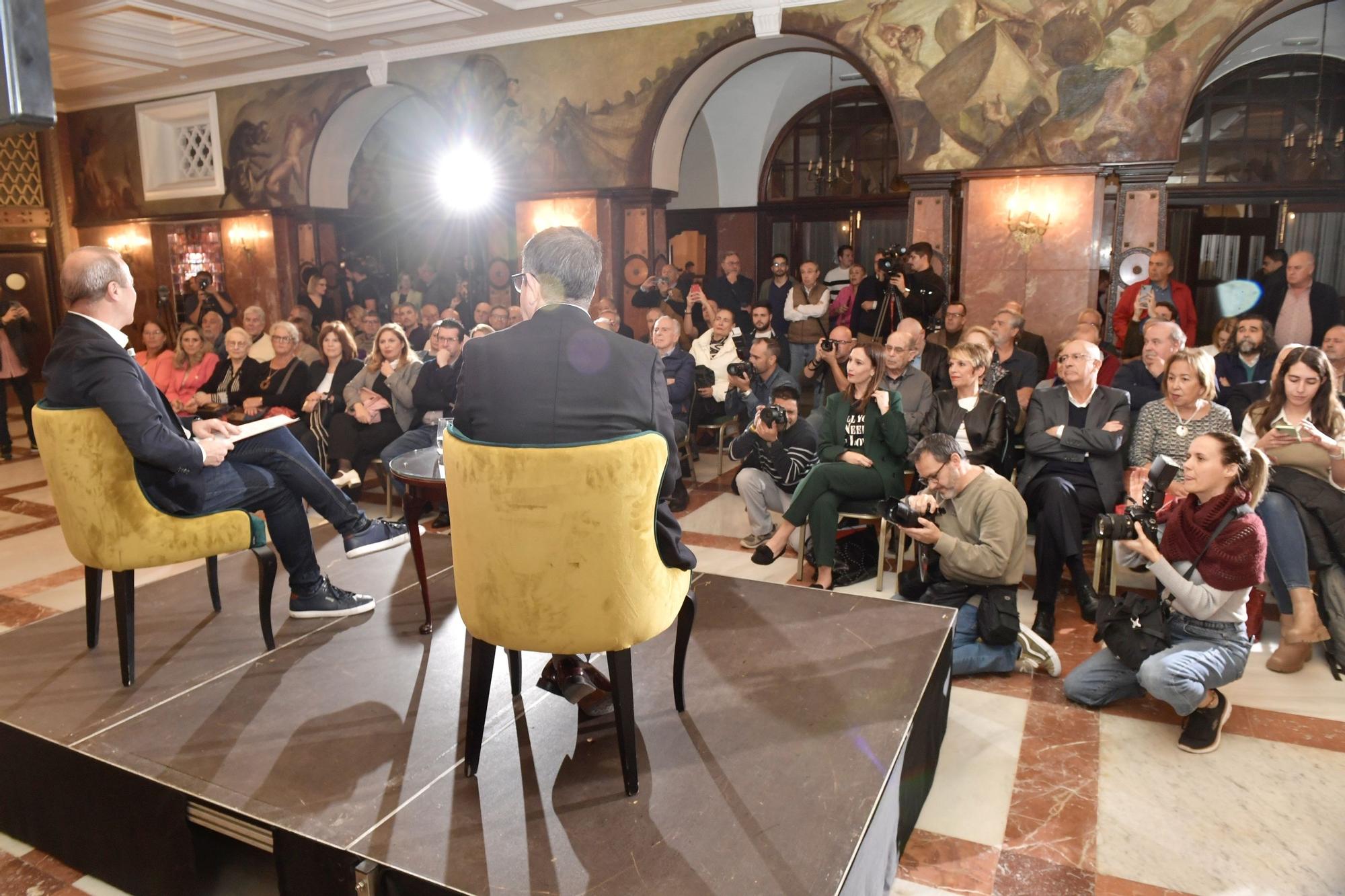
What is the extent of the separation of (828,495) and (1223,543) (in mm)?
1734

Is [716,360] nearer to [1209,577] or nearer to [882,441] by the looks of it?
[882,441]

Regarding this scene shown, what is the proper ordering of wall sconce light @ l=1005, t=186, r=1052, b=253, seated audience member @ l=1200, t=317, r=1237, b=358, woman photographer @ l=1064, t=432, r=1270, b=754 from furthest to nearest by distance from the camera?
wall sconce light @ l=1005, t=186, r=1052, b=253
seated audience member @ l=1200, t=317, r=1237, b=358
woman photographer @ l=1064, t=432, r=1270, b=754

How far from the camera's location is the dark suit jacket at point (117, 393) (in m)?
2.65

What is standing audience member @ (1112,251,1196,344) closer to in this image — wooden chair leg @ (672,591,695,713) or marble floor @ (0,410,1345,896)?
marble floor @ (0,410,1345,896)

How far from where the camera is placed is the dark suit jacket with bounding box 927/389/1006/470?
4504mm

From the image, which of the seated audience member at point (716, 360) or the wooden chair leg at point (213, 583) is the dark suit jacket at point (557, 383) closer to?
the wooden chair leg at point (213, 583)

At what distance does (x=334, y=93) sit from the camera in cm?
985

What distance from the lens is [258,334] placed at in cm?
807

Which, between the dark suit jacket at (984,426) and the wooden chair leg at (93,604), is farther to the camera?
the dark suit jacket at (984,426)

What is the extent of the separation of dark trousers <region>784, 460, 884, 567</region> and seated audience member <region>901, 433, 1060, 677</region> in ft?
2.12

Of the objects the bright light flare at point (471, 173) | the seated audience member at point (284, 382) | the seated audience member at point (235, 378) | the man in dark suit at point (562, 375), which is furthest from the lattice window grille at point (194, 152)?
the man in dark suit at point (562, 375)

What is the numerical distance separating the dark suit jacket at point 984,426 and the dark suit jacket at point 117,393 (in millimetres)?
3349

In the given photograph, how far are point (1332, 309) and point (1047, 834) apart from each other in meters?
5.56

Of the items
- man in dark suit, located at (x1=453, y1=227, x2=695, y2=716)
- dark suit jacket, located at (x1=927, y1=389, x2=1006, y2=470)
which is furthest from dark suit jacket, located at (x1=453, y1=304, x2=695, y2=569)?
dark suit jacket, located at (x1=927, y1=389, x2=1006, y2=470)
